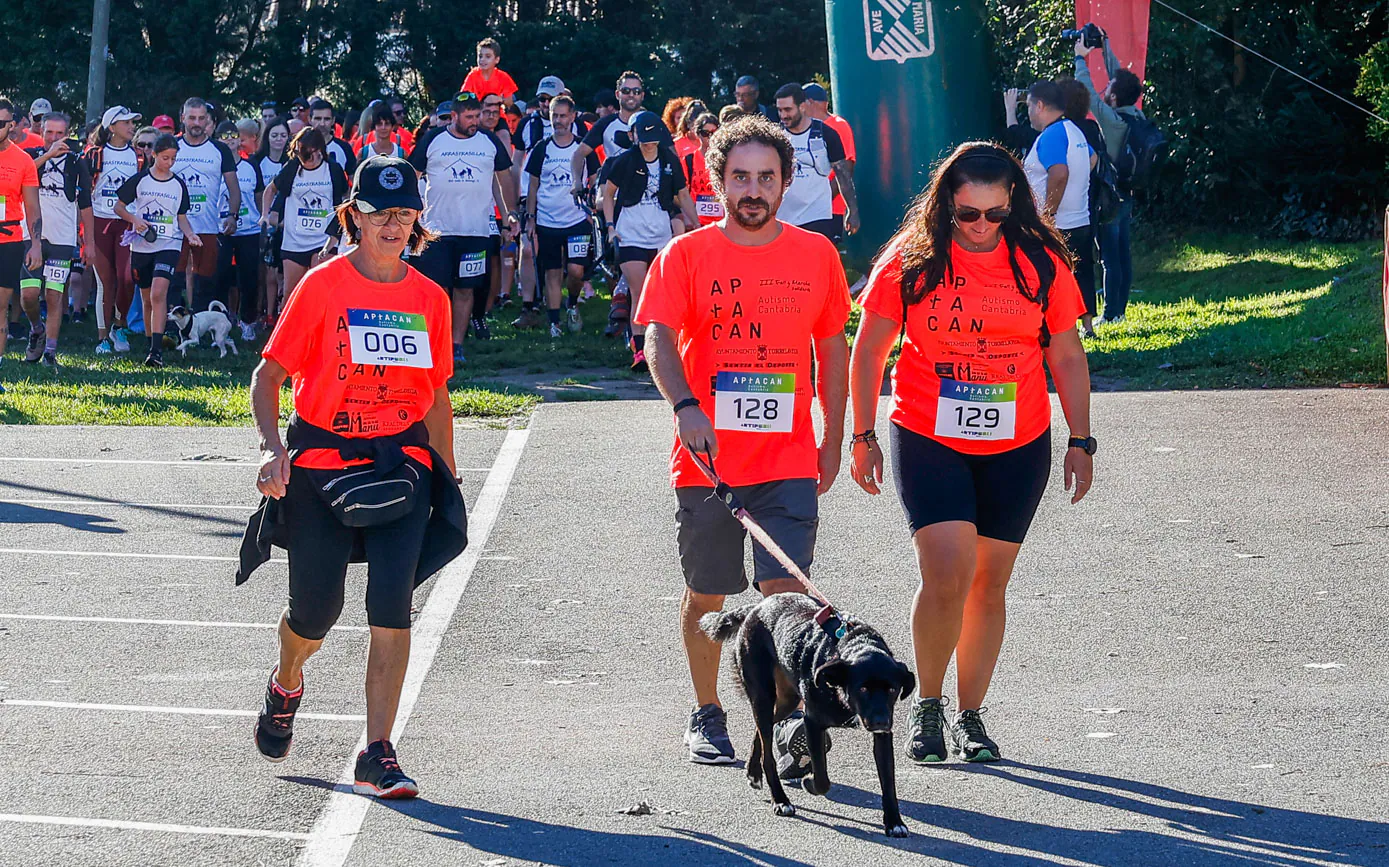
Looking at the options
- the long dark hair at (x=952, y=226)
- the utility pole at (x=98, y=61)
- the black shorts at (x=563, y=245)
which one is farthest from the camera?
the utility pole at (x=98, y=61)

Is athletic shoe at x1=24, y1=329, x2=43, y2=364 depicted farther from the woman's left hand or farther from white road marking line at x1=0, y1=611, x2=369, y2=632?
the woman's left hand

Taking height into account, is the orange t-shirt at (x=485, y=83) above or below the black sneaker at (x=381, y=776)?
above

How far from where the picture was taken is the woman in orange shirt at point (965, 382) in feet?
17.3

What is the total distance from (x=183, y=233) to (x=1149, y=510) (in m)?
9.00

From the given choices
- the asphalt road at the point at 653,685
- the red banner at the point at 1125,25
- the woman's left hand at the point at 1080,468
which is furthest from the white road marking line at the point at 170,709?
the red banner at the point at 1125,25

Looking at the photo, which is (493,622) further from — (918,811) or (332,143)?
(332,143)

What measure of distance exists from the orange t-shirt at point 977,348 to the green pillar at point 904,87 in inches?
506

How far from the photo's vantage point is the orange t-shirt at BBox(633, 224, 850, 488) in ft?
17.3

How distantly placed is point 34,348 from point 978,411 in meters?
11.8

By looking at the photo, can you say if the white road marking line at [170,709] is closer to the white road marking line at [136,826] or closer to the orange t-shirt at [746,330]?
the white road marking line at [136,826]

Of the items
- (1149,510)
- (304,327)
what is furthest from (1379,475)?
(304,327)

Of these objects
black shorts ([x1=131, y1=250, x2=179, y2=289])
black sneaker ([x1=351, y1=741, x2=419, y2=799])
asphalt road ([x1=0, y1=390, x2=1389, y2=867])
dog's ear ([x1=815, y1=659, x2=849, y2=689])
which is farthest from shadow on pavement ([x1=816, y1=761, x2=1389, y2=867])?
black shorts ([x1=131, y1=250, x2=179, y2=289])

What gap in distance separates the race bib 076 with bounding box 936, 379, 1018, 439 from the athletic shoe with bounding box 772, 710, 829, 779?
0.96m

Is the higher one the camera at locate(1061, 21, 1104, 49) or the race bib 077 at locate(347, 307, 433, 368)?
the camera at locate(1061, 21, 1104, 49)
